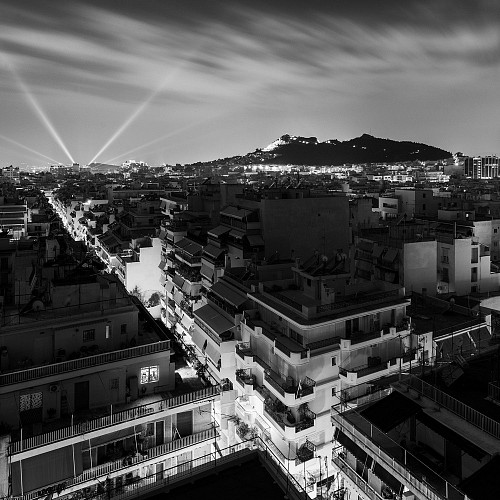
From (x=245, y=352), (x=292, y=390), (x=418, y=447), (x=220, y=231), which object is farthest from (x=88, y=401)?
(x=220, y=231)

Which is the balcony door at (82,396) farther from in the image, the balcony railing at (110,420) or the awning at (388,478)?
the awning at (388,478)

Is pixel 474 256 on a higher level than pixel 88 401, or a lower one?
higher

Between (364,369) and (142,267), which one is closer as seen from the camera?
(364,369)

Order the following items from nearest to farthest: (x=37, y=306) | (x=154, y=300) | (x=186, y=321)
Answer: (x=37, y=306)
(x=186, y=321)
(x=154, y=300)

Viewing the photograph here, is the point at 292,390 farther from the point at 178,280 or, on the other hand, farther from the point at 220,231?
the point at 178,280

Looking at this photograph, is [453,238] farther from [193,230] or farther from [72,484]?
[72,484]

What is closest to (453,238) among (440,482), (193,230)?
(193,230)
